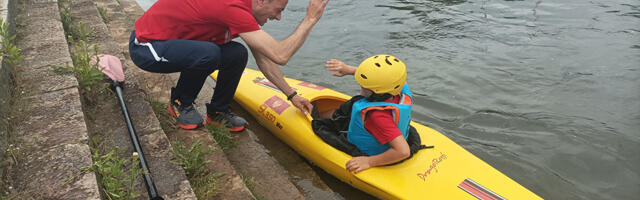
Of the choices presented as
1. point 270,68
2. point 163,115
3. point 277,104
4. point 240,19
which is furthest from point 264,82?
point 240,19

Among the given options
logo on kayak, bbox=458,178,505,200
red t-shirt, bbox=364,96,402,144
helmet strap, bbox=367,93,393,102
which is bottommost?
logo on kayak, bbox=458,178,505,200

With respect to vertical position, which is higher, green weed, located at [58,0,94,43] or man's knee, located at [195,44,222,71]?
man's knee, located at [195,44,222,71]

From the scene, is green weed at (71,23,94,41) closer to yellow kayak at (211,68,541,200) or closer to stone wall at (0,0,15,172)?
stone wall at (0,0,15,172)

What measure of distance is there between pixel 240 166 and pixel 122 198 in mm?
1347

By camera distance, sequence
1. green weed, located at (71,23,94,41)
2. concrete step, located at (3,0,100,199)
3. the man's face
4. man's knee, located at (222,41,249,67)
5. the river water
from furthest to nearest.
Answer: green weed, located at (71,23,94,41)
the river water
man's knee, located at (222,41,249,67)
the man's face
concrete step, located at (3,0,100,199)

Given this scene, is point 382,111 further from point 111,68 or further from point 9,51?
point 9,51

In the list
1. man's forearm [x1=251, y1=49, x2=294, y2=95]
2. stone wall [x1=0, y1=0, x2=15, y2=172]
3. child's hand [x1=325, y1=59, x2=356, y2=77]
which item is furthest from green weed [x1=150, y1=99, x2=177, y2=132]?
child's hand [x1=325, y1=59, x2=356, y2=77]

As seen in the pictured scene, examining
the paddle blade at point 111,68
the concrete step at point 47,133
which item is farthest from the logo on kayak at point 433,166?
the paddle blade at point 111,68

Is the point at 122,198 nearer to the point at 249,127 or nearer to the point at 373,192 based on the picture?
the point at 373,192

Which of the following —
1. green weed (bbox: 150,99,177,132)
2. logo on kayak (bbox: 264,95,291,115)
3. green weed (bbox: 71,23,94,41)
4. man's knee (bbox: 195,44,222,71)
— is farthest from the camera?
green weed (bbox: 71,23,94,41)

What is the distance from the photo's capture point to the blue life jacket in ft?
10.1

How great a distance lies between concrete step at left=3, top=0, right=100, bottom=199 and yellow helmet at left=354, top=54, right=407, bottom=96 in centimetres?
178

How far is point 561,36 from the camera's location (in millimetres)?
6949

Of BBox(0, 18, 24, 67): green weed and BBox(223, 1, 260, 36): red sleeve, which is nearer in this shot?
BBox(223, 1, 260, 36): red sleeve
